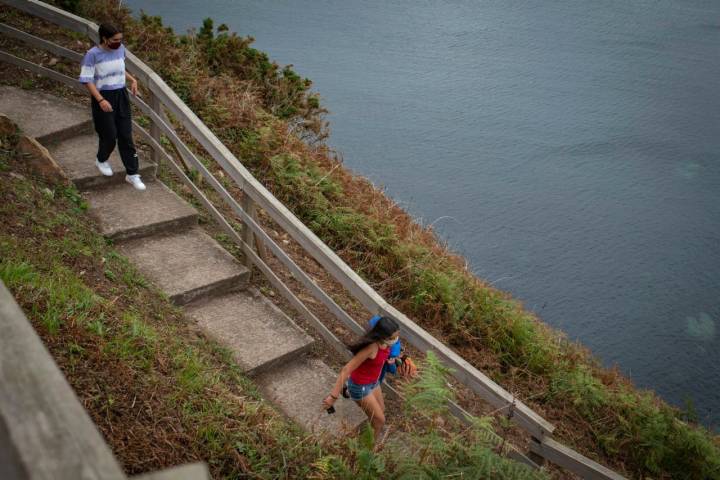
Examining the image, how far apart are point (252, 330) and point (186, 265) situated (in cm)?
103

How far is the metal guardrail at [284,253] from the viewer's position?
5352 mm

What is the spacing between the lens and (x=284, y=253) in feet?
20.6

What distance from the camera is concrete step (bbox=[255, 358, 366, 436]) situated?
5742mm

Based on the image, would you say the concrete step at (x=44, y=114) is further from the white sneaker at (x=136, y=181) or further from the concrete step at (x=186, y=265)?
the concrete step at (x=186, y=265)

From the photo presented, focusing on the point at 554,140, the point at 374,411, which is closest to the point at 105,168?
the point at 374,411

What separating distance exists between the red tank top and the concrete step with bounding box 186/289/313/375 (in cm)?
92

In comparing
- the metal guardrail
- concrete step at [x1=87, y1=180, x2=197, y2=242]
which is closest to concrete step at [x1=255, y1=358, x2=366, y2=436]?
the metal guardrail

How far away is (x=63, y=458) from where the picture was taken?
1.01m

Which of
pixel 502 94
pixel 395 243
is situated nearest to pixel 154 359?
pixel 395 243

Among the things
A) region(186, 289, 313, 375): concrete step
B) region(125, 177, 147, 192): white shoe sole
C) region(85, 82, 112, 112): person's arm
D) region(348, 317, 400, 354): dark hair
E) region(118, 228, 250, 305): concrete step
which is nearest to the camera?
region(348, 317, 400, 354): dark hair

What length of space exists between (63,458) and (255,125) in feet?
30.7

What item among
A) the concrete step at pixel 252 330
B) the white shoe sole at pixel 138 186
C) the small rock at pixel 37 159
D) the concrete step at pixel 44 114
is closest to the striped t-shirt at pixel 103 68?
the small rock at pixel 37 159

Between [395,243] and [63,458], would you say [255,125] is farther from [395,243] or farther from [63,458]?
[63,458]

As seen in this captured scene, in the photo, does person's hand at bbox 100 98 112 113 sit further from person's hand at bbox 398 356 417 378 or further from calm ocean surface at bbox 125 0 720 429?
calm ocean surface at bbox 125 0 720 429
